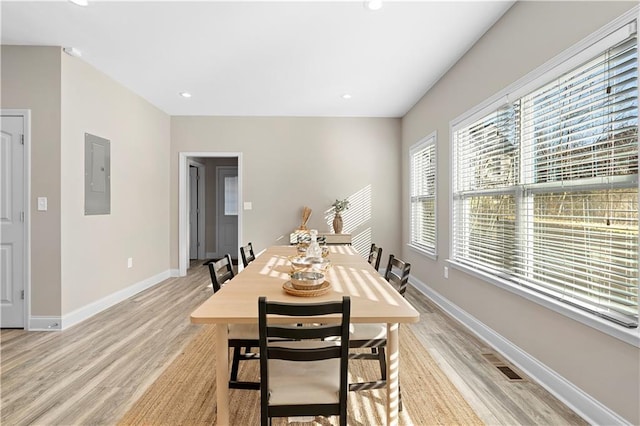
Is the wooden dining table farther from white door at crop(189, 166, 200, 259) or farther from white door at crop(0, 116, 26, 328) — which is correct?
white door at crop(189, 166, 200, 259)

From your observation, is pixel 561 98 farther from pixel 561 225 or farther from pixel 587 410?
pixel 587 410

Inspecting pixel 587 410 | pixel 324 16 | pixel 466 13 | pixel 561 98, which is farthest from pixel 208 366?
pixel 466 13

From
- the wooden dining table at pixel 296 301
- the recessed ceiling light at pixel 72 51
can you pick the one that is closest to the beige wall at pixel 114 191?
the recessed ceiling light at pixel 72 51

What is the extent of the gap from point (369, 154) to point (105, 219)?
4.03m

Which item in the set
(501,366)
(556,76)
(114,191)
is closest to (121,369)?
(114,191)

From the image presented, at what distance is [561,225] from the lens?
207 centimetres

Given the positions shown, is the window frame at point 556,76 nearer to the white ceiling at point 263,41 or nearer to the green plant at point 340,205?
the white ceiling at point 263,41

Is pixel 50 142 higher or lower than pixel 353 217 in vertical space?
higher

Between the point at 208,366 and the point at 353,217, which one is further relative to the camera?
the point at 353,217

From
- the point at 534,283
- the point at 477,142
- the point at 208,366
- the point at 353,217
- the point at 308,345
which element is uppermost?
the point at 477,142

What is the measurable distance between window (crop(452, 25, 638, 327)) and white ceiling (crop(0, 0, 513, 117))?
916 millimetres

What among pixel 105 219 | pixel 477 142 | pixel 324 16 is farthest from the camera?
pixel 105 219

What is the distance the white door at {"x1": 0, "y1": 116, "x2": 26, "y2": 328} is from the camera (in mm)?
3178

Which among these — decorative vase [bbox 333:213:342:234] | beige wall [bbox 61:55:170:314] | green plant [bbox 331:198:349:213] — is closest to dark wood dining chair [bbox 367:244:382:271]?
decorative vase [bbox 333:213:342:234]
